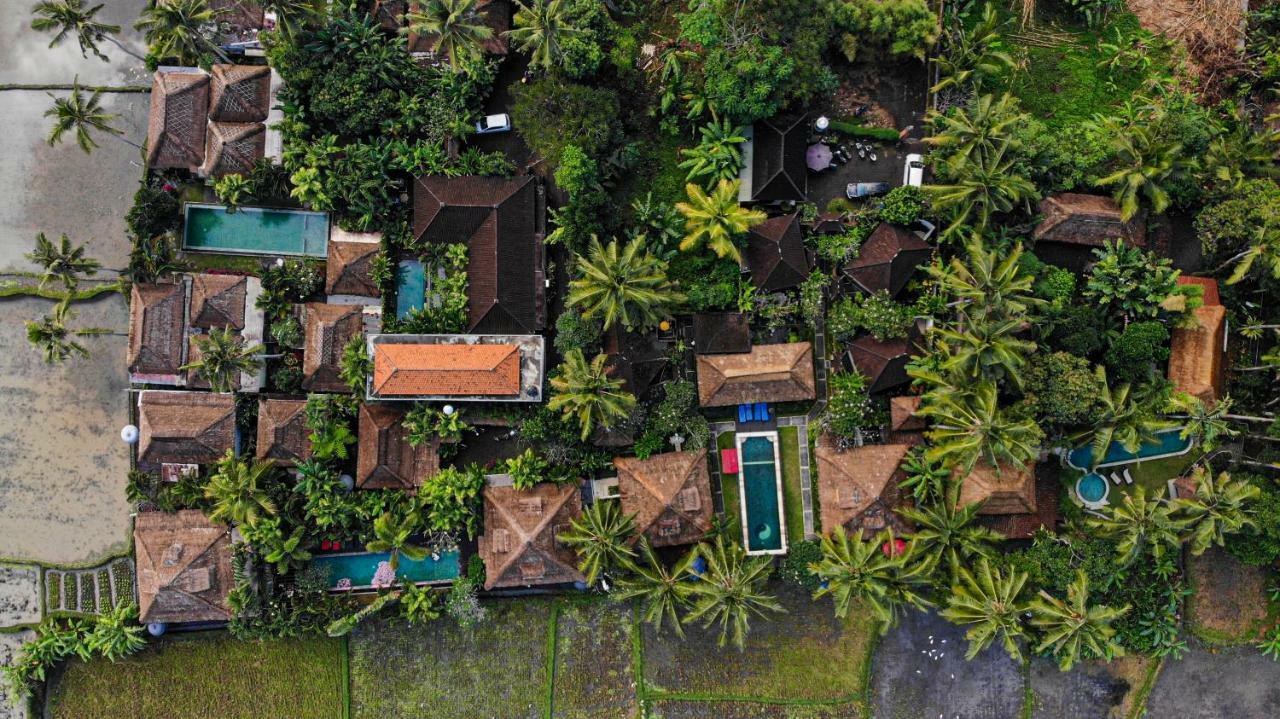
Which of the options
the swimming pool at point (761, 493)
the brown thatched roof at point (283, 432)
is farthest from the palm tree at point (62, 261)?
the swimming pool at point (761, 493)

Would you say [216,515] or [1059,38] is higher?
[1059,38]

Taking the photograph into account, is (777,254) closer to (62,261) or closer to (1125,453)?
(1125,453)

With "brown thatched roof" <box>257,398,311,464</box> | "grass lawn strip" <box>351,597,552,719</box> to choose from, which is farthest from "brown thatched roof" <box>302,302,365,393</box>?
"grass lawn strip" <box>351,597,552,719</box>

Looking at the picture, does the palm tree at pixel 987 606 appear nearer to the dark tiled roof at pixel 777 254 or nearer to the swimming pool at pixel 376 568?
the dark tiled roof at pixel 777 254

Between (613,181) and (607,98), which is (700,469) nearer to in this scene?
(613,181)

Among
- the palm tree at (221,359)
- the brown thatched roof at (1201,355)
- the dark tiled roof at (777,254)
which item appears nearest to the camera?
the palm tree at (221,359)

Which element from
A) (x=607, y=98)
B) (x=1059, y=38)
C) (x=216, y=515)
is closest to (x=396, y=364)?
(x=216, y=515)
